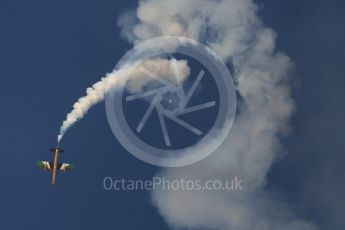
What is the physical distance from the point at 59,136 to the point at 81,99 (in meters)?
9.65

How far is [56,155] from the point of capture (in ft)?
651

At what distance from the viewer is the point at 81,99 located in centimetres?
19988

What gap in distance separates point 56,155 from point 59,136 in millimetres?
Result: 4300

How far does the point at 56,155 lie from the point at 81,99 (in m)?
13.7

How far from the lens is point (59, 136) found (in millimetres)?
198875
